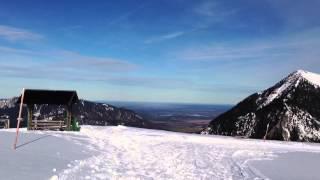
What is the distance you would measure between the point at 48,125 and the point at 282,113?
25849 millimetres

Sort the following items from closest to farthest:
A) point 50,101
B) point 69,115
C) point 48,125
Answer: point 50,101, point 69,115, point 48,125

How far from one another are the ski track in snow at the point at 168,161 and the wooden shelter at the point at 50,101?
852 cm

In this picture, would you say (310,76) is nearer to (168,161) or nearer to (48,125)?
(48,125)

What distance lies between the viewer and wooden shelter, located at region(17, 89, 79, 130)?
1695 inches

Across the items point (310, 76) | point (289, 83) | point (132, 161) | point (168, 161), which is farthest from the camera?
point (289, 83)

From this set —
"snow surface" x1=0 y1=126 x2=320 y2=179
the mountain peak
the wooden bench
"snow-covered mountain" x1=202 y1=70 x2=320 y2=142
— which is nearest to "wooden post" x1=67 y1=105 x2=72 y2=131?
the wooden bench

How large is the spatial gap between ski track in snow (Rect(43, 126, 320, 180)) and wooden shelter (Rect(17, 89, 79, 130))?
8.52m

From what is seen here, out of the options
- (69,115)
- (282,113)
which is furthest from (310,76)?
(69,115)

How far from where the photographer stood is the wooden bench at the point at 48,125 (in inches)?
1703

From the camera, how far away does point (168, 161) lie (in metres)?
23.4

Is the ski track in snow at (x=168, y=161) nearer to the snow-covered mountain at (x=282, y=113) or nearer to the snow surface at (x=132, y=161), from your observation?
the snow surface at (x=132, y=161)

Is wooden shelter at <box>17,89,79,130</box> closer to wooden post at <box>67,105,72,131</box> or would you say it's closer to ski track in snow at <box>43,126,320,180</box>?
wooden post at <box>67,105,72,131</box>

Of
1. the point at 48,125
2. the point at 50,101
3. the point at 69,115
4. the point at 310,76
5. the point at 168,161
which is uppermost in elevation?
the point at 310,76

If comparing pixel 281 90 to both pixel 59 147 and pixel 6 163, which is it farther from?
pixel 6 163
